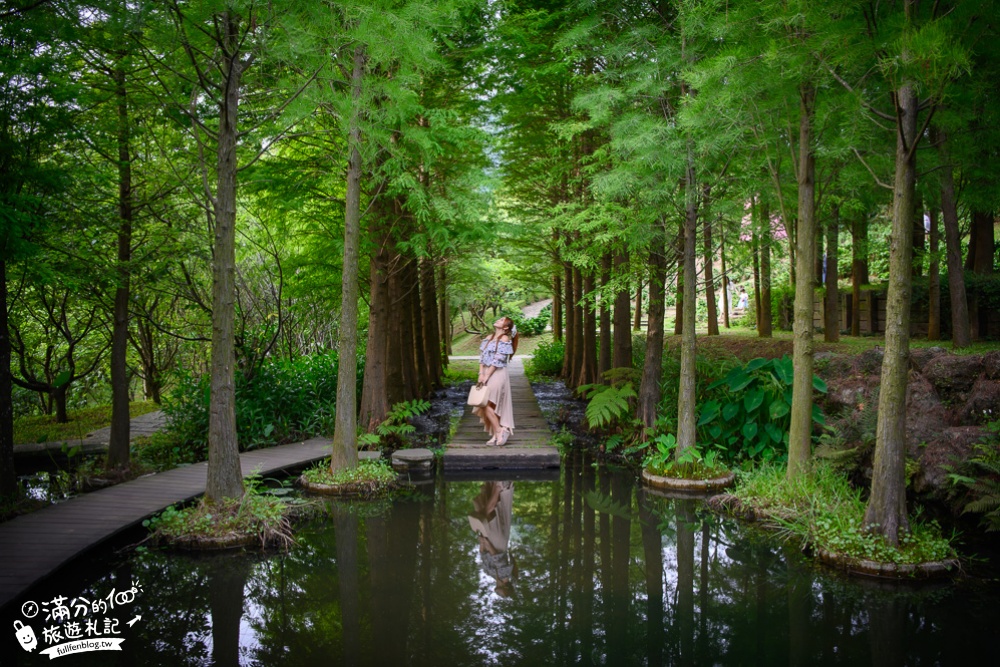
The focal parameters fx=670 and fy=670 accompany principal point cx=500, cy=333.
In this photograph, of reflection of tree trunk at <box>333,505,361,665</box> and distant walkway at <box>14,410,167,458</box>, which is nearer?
reflection of tree trunk at <box>333,505,361,665</box>

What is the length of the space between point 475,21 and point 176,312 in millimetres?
10243

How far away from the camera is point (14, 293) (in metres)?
11.5

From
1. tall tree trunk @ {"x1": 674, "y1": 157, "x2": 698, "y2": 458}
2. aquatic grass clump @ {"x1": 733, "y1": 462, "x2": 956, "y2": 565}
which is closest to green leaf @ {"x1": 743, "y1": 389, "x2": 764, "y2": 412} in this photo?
tall tree trunk @ {"x1": 674, "y1": 157, "x2": 698, "y2": 458}

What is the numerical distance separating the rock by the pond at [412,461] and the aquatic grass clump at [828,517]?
4.70 m

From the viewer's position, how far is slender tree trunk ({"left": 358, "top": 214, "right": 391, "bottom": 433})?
12016 millimetres

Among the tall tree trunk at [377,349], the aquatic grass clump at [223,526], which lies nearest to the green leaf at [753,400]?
the tall tree trunk at [377,349]

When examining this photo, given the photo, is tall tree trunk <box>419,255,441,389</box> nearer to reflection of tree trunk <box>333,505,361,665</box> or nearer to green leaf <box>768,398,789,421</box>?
green leaf <box>768,398,789,421</box>

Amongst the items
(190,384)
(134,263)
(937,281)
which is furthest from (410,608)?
(937,281)

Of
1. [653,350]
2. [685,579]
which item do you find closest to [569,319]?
[653,350]

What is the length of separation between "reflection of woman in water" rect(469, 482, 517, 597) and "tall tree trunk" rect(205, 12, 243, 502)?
2703 millimetres

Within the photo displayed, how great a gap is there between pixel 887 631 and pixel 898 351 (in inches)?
97.4

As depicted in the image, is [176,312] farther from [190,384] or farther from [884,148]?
[884,148]

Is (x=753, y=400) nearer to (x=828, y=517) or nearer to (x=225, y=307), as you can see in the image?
(x=828, y=517)

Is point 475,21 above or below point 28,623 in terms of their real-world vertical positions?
above
